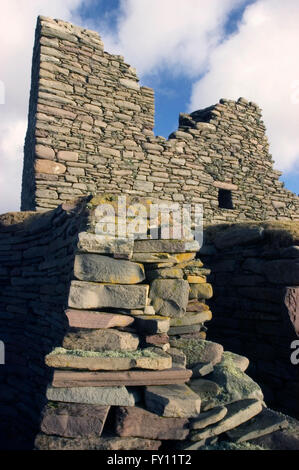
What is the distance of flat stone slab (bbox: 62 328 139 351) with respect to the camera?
2.80m

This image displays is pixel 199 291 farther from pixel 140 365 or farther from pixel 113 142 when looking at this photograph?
pixel 113 142

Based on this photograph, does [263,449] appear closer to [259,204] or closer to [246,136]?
[259,204]

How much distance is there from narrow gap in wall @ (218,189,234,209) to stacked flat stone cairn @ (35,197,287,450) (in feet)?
20.0

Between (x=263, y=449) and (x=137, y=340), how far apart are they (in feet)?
3.88

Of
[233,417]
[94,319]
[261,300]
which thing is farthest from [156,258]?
[261,300]

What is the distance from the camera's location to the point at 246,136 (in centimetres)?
994

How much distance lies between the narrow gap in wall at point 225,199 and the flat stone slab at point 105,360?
23.5 feet

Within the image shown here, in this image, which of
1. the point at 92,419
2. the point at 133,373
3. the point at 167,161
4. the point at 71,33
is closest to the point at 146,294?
the point at 133,373

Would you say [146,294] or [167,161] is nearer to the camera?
[146,294]

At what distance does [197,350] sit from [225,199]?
270 inches

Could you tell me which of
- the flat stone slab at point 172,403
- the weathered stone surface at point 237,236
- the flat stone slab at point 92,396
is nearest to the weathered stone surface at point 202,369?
the flat stone slab at point 172,403

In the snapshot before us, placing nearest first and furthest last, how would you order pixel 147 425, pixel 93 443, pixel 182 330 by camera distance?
pixel 93 443
pixel 147 425
pixel 182 330

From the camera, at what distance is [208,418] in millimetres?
2459

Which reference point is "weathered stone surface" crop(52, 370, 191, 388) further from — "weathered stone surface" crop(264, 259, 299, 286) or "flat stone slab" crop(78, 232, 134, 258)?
"weathered stone surface" crop(264, 259, 299, 286)
